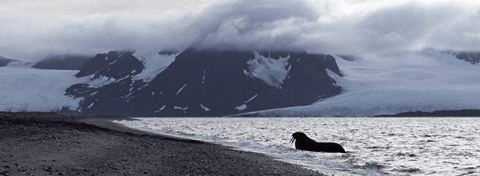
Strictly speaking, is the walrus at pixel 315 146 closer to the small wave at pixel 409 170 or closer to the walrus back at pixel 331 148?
the walrus back at pixel 331 148

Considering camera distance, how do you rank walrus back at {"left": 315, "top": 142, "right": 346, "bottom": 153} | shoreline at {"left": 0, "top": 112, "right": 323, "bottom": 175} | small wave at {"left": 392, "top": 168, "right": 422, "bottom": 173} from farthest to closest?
walrus back at {"left": 315, "top": 142, "right": 346, "bottom": 153}
small wave at {"left": 392, "top": 168, "right": 422, "bottom": 173}
shoreline at {"left": 0, "top": 112, "right": 323, "bottom": 175}

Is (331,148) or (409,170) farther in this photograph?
(331,148)

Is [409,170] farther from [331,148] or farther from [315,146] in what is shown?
[315,146]

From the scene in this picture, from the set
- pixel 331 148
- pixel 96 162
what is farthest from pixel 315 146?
pixel 96 162

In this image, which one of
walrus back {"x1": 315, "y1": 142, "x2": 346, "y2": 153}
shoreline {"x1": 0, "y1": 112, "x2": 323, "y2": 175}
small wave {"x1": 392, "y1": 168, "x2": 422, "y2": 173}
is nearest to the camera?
shoreline {"x1": 0, "y1": 112, "x2": 323, "y2": 175}

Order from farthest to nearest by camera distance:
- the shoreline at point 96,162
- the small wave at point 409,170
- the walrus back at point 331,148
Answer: the walrus back at point 331,148 < the small wave at point 409,170 < the shoreline at point 96,162

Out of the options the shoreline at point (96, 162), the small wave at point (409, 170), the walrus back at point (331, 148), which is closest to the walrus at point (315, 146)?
the walrus back at point (331, 148)

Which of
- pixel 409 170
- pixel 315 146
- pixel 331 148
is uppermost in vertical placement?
pixel 315 146

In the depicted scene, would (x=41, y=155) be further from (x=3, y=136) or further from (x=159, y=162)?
(x=3, y=136)

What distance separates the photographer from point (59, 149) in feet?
82.1

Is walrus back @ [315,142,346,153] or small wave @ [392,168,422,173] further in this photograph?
walrus back @ [315,142,346,153]

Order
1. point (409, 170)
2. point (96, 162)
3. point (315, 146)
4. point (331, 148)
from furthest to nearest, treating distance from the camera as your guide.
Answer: point (315, 146)
point (331, 148)
point (409, 170)
point (96, 162)

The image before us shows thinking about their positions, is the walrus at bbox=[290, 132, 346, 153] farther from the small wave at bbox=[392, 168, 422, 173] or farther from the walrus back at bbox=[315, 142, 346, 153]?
the small wave at bbox=[392, 168, 422, 173]

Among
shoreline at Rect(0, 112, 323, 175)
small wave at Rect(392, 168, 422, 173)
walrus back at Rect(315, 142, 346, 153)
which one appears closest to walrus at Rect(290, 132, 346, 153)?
walrus back at Rect(315, 142, 346, 153)
